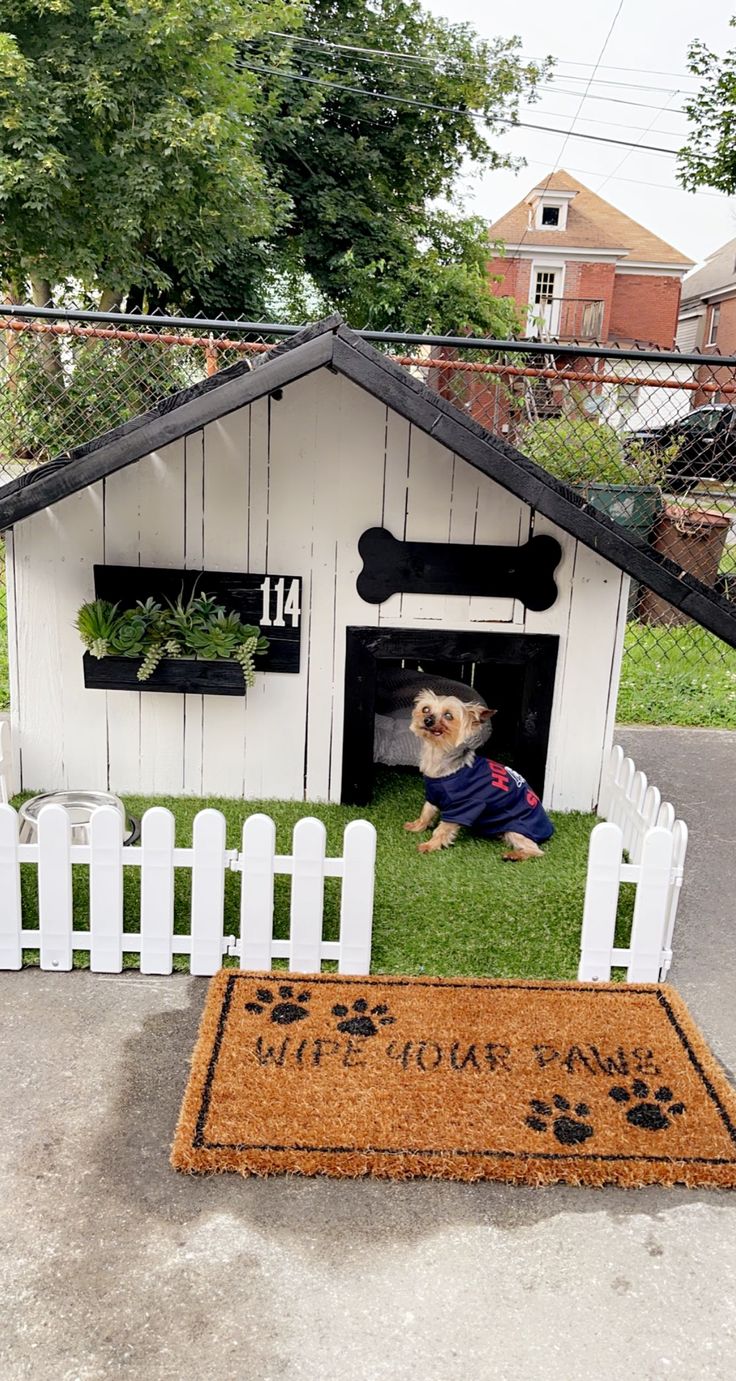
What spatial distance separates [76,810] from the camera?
14.0ft

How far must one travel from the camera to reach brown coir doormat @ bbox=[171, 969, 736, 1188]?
2643 millimetres

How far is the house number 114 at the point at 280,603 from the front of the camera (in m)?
4.38

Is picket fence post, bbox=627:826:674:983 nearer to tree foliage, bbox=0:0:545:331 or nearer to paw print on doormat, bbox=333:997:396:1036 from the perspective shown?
paw print on doormat, bbox=333:997:396:1036

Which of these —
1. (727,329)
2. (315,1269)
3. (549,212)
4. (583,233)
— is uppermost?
(549,212)

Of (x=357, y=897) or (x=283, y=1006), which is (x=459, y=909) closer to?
(x=357, y=897)

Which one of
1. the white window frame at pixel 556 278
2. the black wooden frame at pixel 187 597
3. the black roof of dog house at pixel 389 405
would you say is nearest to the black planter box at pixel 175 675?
the black wooden frame at pixel 187 597

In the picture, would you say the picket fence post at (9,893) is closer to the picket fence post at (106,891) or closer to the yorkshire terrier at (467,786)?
the picket fence post at (106,891)

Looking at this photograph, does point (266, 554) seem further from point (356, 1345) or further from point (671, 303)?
point (671, 303)

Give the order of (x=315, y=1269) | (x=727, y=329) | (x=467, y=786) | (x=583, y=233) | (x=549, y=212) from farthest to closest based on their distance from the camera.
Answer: (x=727, y=329), (x=549, y=212), (x=583, y=233), (x=467, y=786), (x=315, y=1269)

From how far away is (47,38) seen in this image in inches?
492

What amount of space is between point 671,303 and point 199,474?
37.8 meters

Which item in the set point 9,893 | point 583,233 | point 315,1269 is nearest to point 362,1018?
point 315,1269

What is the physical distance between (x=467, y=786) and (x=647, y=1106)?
1.49 meters

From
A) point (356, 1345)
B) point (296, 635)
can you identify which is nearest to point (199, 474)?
point (296, 635)
